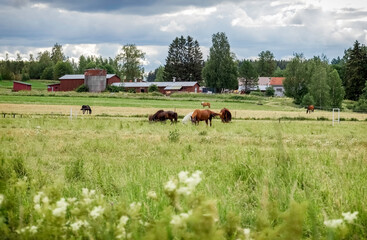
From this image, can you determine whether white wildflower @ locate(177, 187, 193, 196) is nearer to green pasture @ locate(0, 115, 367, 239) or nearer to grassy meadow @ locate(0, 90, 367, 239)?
grassy meadow @ locate(0, 90, 367, 239)

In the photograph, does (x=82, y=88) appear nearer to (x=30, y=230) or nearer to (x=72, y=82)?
(x=72, y=82)

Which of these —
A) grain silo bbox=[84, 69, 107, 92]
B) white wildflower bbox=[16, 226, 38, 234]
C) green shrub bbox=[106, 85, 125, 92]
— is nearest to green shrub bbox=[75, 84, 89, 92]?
grain silo bbox=[84, 69, 107, 92]

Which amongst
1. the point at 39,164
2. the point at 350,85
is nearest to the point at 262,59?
the point at 350,85

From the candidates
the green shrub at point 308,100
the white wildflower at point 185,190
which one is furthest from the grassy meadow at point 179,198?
the green shrub at point 308,100

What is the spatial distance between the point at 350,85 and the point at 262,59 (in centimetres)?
9332

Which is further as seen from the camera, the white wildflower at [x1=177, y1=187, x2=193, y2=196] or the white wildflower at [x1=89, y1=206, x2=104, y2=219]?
the white wildflower at [x1=89, y1=206, x2=104, y2=219]

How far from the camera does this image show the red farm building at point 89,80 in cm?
10674

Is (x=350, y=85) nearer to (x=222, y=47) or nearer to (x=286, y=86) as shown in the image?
(x=286, y=86)

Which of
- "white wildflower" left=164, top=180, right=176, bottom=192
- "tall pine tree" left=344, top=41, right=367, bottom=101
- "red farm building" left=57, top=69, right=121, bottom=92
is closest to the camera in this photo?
"white wildflower" left=164, top=180, right=176, bottom=192

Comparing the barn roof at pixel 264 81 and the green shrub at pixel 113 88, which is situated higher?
the barn roof at pixel 264 81

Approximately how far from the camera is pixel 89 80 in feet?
350

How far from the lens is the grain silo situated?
10619 cm

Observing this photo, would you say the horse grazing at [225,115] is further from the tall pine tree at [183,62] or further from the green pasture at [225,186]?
the tall pine tree at [183,62]

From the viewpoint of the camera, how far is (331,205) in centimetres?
493
